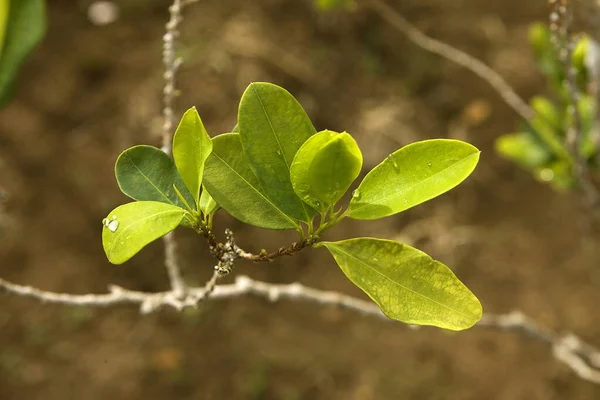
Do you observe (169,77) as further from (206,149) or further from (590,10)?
(590,10)

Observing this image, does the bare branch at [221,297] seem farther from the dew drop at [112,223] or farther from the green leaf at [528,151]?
the green leaf at [528,151]

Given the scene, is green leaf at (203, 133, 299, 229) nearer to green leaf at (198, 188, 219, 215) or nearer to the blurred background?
green leaf at (198, 188, 219, 215)

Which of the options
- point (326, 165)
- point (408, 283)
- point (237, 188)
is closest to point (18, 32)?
point (237, 188)

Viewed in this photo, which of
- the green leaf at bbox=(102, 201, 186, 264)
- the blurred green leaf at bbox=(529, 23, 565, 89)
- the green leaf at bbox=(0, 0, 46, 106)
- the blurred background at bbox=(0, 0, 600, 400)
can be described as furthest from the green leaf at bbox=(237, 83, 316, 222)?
the blurred background at bbox=(0, 0, 600, 400)

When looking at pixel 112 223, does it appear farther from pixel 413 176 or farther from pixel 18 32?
pixel 18 32

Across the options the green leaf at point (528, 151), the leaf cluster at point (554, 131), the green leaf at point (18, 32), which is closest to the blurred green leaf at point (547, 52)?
the leaf cluster at point (554, 131)

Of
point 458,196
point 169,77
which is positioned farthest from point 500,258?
point 169,77
